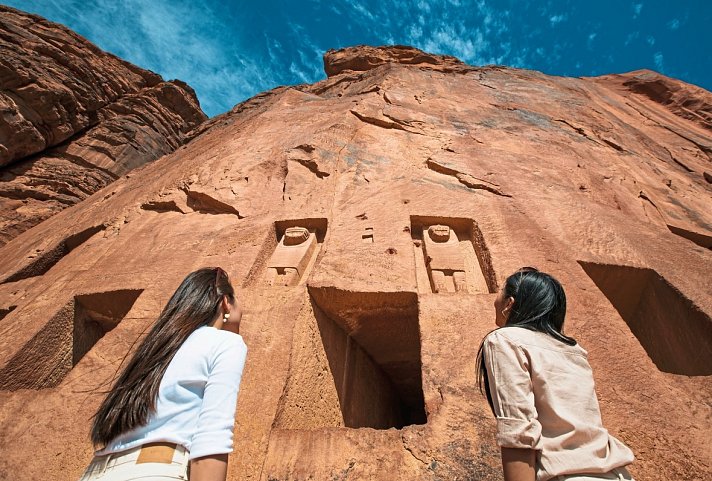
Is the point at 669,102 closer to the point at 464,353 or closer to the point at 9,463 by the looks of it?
the point at 464,353

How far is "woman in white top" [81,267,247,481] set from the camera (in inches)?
49.3

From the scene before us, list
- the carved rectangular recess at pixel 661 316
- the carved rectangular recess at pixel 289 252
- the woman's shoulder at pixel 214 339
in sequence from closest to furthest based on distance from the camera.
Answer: the woman's shoulder at pixel 214 339, the carved rectangular recess at pixel 661 316, the carved rectangular recess at pixel 289 252

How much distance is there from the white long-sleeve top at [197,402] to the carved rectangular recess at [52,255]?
272 inches

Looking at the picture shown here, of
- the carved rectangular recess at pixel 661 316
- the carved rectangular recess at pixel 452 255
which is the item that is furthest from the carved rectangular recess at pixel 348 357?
the carved rectangular recess at pixel 661 316

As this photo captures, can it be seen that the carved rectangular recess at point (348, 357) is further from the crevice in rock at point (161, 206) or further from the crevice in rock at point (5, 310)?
the crevice in rock at point (5, 310)

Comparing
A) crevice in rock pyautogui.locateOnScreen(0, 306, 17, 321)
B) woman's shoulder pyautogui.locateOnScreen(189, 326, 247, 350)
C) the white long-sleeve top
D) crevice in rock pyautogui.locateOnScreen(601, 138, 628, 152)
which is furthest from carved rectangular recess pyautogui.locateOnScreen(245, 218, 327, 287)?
crevice in rock pyautogui.locateOnScreen(601, 138, 628, 152)

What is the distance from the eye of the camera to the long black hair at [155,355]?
136cm

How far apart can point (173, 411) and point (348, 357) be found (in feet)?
11.8

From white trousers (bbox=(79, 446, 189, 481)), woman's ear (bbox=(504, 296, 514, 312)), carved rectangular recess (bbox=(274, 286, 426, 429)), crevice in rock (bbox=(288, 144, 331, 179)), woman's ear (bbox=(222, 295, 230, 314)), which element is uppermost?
crevice in rock (bbox=(288, 144, 331, 179))

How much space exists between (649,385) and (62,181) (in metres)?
16.3

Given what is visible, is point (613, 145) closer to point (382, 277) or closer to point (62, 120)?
point (382, 277)

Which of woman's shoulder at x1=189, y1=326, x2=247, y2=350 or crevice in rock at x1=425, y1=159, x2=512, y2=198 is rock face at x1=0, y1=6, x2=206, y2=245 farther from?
woman's shoulder at x1=189, y1=326, x2=247, y2=350

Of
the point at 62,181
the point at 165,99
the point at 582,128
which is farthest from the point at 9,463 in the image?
the point at 165,99

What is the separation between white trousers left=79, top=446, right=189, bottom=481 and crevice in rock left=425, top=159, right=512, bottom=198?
18.3 ft
